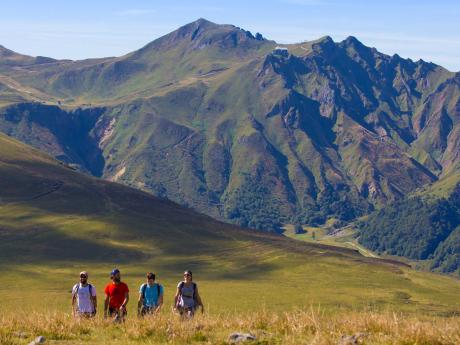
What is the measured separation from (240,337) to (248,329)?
8.41ft

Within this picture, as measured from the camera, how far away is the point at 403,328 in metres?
28.0

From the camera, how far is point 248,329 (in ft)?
102

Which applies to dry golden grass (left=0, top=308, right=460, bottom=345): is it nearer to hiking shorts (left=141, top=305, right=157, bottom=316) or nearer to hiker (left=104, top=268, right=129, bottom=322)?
hiker (left=104, top=268, right=129, bottom=322)

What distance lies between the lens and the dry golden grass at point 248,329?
2730cm

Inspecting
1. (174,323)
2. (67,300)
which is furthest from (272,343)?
(67,300)

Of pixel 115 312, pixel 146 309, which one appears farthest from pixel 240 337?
pixel 115 312

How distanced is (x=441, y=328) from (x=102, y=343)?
38.2ft

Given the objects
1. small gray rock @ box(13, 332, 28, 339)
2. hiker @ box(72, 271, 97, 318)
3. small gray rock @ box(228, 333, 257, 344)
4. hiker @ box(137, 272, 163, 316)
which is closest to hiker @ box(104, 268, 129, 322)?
hiker @ box(137, 272, 163, 316)

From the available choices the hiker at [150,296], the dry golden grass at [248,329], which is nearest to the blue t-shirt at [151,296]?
the hiker at [150,296]

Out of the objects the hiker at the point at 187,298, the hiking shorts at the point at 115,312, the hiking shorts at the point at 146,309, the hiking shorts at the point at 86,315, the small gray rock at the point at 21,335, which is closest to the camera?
the small gray rock at the point at 21,335

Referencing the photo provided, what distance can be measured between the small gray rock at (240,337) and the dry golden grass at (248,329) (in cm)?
23

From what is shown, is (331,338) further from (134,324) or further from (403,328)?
(134,324)

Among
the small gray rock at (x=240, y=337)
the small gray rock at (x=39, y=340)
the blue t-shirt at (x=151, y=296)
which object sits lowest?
the small gray rock at (x=39, y=340)

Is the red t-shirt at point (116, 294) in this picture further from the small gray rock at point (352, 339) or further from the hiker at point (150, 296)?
the small gray rock at point (352, 339)
